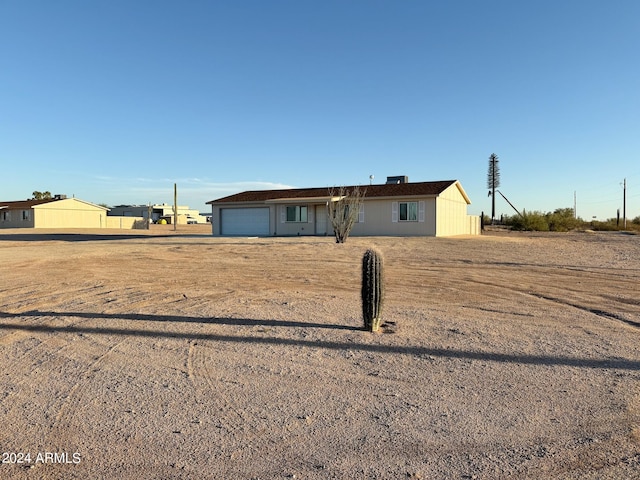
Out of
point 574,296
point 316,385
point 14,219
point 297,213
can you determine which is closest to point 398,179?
point 297,213

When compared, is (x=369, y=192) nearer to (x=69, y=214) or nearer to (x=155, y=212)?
(x=69, y=214)

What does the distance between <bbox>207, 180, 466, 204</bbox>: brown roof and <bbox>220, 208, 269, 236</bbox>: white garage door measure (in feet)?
2.70

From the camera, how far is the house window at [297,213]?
3400cm

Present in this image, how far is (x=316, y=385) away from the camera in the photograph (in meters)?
4.55

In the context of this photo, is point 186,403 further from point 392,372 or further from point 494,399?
point 494,399

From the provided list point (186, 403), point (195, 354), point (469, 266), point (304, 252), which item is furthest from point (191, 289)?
point (304, 252)

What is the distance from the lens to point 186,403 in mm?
4102

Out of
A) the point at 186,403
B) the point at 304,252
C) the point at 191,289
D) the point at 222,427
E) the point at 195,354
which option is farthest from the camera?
the point at 304,252

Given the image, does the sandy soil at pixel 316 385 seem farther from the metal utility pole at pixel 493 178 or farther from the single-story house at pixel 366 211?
the metal utility pole at pixel 493 178

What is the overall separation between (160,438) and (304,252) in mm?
16050

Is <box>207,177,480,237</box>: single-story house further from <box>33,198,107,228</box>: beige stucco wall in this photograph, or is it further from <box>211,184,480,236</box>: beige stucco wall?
<box>33,198,107,228</box>: beige stucco wall

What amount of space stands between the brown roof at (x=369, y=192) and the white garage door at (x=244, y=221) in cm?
82

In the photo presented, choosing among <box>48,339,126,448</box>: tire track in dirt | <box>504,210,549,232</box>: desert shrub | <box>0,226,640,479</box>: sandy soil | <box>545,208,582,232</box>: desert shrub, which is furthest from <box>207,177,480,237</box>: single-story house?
<box>48,339,126,448</box>: tire track in dirt

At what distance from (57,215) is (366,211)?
4051 cm
